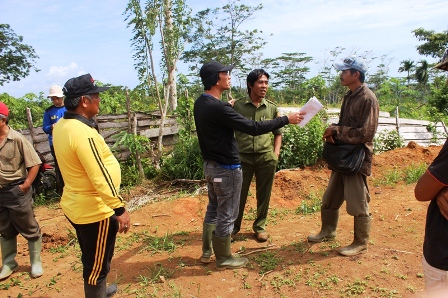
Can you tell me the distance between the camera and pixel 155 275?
11.6ft

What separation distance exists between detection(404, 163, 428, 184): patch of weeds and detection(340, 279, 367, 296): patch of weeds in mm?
4208

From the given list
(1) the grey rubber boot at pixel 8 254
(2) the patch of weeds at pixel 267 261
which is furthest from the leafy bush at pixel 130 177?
(2) the patch of weeds at pixel 267 261

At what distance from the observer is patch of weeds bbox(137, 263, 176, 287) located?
3.39 m

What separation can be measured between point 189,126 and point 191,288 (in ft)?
15.5

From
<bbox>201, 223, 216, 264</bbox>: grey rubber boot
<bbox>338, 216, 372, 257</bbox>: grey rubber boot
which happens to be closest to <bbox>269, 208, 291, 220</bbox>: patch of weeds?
<bbox>338, 216, 372, 257</bbox>: grey rubber boot

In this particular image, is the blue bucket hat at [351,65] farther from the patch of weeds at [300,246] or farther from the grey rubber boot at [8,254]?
the grey rubber boot at [8,254]

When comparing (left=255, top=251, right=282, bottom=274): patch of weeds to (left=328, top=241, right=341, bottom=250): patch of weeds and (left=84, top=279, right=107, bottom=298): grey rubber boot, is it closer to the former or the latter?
(left=328, top=241, right=341, bottom=250): patch of weeds

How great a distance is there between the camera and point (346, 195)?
3488mm

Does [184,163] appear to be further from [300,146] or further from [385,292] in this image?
[385,292]

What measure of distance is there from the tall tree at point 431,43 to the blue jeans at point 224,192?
84.6ft

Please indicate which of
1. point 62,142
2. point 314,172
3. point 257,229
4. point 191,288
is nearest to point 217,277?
point 191,288

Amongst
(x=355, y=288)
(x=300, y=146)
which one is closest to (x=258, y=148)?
(x=355, y=288)

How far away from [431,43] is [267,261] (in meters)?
26.7

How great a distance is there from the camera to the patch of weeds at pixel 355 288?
9.75ft
